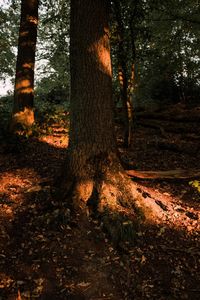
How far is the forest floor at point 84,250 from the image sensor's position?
4307 mm

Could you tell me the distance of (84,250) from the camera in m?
4.82

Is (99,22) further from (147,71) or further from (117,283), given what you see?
(147,71)

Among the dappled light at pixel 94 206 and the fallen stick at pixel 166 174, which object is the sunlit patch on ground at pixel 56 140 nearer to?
the dappled light at pixel 94 206

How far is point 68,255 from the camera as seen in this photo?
4711 millimetres

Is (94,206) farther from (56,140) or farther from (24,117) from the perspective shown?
(24,117)

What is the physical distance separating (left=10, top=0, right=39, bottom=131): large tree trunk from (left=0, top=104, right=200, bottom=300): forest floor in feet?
8.46

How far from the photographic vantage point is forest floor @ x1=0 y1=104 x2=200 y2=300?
14.1ft

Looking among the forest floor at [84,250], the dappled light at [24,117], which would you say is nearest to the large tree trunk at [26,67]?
the dappled light at [24,117]

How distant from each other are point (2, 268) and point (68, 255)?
962 mm

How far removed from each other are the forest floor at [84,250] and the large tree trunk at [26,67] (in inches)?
101

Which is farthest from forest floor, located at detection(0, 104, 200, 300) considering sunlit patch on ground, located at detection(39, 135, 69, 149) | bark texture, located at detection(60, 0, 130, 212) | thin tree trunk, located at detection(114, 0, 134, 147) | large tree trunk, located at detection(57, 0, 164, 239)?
thin tree trunk, located at detection(114, 0, 134, 147)

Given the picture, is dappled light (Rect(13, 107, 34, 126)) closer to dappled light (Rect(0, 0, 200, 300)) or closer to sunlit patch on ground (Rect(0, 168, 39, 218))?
dappled light (Rect(0, 0, 200, 300))

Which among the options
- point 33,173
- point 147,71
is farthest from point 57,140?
point 147,71

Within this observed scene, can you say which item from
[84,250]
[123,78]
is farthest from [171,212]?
[123,78]
